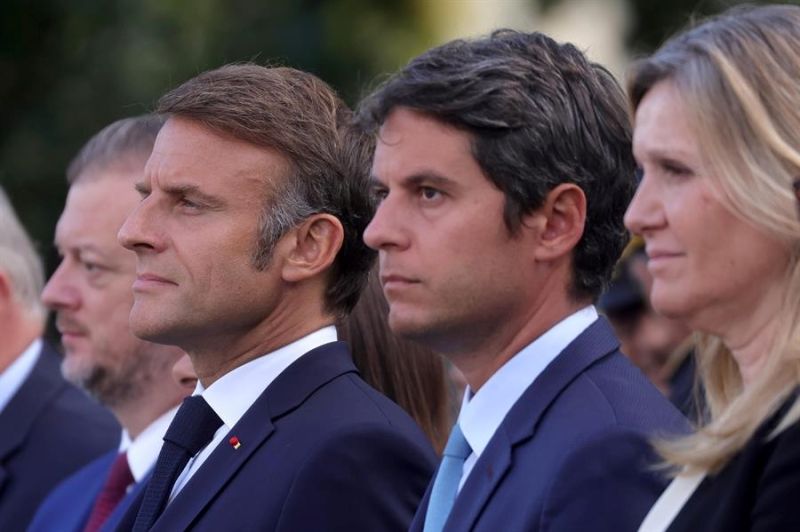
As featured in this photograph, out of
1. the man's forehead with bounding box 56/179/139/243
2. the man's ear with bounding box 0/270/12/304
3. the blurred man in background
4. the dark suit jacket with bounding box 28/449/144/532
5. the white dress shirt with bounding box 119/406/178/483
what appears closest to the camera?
the white dress shirt with bounding box 119/406/178/483

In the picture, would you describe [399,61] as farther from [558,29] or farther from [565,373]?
[565,373]

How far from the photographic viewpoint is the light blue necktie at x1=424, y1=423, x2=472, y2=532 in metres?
3.68

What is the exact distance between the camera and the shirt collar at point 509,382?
146 inches

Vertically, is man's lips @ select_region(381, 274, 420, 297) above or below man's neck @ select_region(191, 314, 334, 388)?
above

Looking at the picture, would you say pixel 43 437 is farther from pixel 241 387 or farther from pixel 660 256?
pixel 660 256

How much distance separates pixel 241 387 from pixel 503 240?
2.76 ft

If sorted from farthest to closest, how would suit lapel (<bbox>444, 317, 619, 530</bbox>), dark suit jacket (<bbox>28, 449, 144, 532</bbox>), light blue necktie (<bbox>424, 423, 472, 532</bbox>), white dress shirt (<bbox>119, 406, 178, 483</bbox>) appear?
dark suit jacket (<bbox>28, 449, 144, 532</bbox>) → white dress shirt (<bbox>119, 406, 178, 483</bbox>) → light blue necktie (<bbox>424, 423, 472, 532</bbox>) → suit lapel (<bbox>444, 317, 619, 530</bbox>)

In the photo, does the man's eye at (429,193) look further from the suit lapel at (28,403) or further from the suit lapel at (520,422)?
the suit lapel at (28,403)

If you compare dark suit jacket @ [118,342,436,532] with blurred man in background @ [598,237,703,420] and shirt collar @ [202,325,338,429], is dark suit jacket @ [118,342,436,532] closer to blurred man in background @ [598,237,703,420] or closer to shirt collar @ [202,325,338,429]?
shirt collar @ [202,325,338,429]

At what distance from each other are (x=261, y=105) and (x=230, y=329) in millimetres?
570

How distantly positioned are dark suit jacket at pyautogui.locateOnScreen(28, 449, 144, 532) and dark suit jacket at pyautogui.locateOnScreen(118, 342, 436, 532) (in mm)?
1530

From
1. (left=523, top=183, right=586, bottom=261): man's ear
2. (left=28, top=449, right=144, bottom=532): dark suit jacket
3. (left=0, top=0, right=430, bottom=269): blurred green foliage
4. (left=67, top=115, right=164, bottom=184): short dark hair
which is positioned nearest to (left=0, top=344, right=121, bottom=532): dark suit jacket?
(left=28, top=449, right=144, bottom=532): dark suit jacket

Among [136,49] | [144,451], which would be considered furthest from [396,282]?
[136,49]

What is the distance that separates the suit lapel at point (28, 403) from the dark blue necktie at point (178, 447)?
189cm
